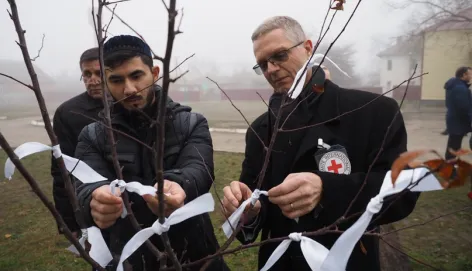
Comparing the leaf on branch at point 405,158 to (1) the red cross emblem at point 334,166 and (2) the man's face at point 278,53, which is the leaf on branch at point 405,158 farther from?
(2) the man's face at point 278,53

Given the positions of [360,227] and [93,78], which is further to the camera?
[93,78]

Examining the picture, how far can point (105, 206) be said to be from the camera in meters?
1.22

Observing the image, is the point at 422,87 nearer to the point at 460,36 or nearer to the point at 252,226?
the point at 460,36

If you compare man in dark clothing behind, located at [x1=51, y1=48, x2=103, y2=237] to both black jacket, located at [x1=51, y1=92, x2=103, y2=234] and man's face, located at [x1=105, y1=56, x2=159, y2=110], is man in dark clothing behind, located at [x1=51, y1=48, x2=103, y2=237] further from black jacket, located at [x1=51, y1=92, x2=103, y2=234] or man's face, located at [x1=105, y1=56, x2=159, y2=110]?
man's face, located at [x1=105, y1=56, x2=159, y2=110]

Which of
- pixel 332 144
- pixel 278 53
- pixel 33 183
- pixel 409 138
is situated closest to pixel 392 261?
pixel 332 144

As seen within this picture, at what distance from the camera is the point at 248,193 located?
1554 millimetres

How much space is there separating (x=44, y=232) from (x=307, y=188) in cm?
518

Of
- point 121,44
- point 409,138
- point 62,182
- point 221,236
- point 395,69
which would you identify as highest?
point 121,44

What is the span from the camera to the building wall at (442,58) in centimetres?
2445

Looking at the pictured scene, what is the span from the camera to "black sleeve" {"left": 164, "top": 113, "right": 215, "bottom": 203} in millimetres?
1520

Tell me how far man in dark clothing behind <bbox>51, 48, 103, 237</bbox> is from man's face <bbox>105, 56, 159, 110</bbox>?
101 cm

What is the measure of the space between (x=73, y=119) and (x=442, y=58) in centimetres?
2790

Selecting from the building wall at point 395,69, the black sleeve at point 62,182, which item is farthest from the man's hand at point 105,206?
the building wall at point 395,69

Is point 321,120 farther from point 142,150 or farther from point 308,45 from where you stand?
point 142,150
